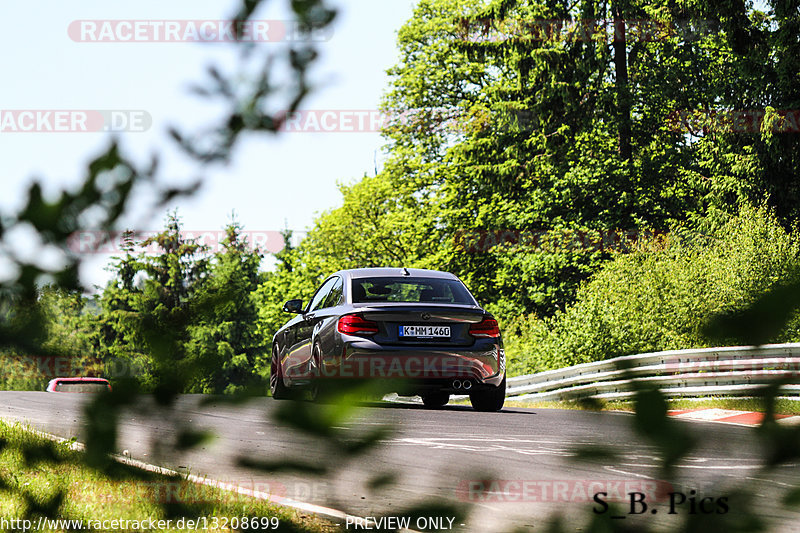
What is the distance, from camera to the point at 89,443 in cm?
156

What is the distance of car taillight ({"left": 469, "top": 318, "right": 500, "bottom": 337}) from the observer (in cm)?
1140

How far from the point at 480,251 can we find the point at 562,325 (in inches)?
460

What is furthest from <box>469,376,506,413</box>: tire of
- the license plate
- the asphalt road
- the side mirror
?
the asphalt road

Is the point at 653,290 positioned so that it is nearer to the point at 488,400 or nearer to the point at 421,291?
the point at 488,400

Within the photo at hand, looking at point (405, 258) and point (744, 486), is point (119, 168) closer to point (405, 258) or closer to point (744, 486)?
point (744, 486)

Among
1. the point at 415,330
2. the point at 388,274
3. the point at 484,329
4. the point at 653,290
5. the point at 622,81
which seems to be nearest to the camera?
the point at 415,330

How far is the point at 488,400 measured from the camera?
12891mm

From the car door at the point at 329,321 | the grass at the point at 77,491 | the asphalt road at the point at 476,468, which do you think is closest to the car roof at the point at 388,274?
the car door at the point at 329,321

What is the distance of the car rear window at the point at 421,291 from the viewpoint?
11961 mm

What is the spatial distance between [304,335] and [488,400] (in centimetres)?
241

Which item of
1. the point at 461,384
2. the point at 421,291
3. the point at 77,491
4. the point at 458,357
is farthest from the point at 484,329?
the point at 77,491

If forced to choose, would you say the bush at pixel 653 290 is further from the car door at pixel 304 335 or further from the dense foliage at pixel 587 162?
the car door at pixel 304 335

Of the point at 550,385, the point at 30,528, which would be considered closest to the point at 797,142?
the point at 550,385

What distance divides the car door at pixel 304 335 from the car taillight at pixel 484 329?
1.94 meters
